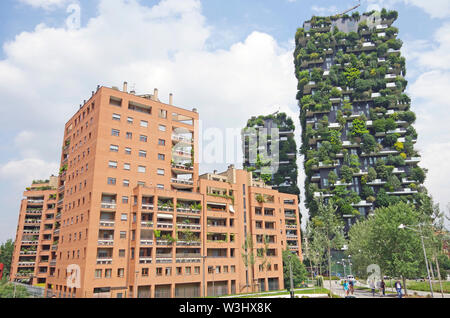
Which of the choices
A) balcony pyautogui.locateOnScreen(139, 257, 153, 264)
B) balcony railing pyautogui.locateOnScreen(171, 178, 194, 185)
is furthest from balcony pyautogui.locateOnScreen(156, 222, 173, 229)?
balcony railing pyautogui.locateOnScreen(171, 178, 194, 185)

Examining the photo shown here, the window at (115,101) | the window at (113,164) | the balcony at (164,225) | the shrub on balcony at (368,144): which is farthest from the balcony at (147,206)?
the shrub on balcony at (368,144)

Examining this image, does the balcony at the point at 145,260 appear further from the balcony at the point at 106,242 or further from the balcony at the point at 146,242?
the balcony at the point at 106,242

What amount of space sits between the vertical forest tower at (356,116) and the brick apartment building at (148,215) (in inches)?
1501

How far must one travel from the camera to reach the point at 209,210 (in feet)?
200

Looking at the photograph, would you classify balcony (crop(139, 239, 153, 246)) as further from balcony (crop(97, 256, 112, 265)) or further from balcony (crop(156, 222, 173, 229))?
balcony (crop(97, 256, 112, 265))

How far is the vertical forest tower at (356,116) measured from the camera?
100 metres

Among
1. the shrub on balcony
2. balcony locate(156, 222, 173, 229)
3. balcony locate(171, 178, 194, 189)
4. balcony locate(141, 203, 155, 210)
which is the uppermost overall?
the shrub on balcony

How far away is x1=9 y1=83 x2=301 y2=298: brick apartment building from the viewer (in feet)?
164

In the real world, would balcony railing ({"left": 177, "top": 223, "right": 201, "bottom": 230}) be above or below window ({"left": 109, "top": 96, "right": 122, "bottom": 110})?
below

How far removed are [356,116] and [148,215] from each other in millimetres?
84431

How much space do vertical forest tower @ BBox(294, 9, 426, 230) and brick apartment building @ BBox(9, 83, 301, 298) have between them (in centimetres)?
3812

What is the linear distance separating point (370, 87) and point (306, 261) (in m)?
64.0

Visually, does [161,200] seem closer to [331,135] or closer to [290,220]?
[290,220]

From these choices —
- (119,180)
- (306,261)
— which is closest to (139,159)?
(119,180)
